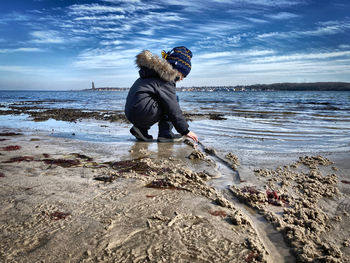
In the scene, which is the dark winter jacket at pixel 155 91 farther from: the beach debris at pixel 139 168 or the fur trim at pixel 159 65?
the beach debris at pixel 139 168

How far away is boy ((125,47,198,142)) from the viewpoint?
146 inches

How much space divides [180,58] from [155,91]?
0.71 m

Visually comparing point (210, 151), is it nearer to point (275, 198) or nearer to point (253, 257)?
point (275, 198)

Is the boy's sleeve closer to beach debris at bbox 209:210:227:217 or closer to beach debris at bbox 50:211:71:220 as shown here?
beach debris at bbox 209:210:227:217

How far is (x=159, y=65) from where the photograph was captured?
11.9 ft

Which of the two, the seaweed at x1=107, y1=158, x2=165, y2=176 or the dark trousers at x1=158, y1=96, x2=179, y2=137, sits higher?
the dark trousers at x1=158, y1=96, x2=179, y2=137

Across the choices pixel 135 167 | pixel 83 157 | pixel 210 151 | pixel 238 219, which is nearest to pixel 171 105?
pixel 210 151

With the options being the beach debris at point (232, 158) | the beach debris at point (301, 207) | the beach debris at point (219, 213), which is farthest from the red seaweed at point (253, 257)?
the beach debris at point (232, 158)

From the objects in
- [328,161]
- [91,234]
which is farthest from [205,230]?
[328,161]

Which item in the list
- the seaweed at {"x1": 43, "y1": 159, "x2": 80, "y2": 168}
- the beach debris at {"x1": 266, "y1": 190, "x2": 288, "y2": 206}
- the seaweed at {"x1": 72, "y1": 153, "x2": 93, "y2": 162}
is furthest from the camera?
the seaweed at {"x1": 72, "y1": 153, "x2": 93, "y2": 162}

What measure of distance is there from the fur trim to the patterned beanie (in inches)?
8.1

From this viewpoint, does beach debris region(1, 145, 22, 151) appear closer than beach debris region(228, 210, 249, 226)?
No

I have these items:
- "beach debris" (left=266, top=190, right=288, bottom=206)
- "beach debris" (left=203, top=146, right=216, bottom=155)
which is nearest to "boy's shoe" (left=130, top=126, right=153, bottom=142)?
"beach debris" (left=203, top=146, right=216, bottom=155)

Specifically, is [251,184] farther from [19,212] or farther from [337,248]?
[19,212]
